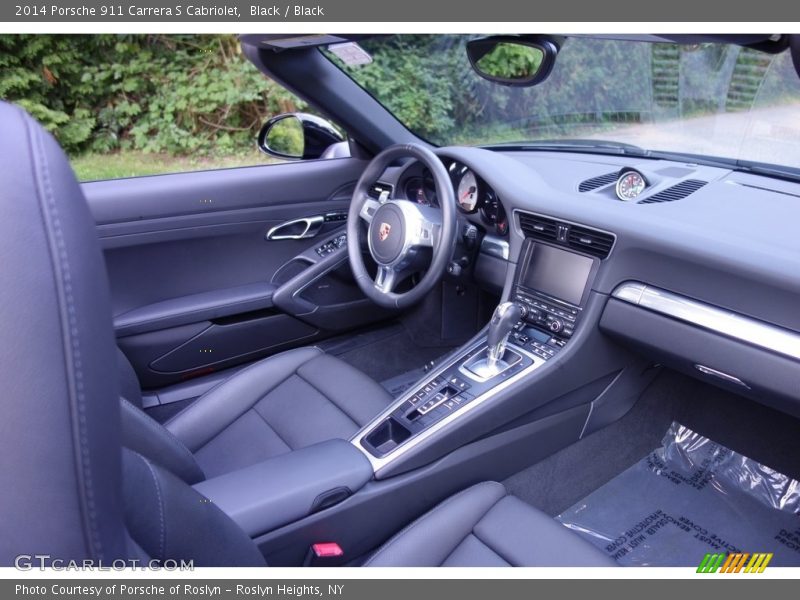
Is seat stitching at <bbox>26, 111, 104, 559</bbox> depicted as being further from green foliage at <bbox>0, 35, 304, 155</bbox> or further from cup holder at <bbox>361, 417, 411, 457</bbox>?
green foliage at <bbox>0, 35, 304, 155</bbox>

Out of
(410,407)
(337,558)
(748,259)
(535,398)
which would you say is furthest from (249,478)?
(748,259)

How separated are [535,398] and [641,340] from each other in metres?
0.36

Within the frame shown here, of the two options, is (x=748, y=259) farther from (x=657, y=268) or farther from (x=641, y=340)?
(x=641, y=340)

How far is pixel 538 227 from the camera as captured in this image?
2080 mm

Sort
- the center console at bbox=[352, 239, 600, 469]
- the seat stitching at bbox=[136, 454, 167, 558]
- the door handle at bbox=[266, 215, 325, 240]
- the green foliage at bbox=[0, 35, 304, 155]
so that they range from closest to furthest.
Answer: the seat stitching at bbox=[136, 454, 167, 558] → the center console at bbox=[352, 239, 600, 469] → the door handle at bbox=[266, 215, 325, 240] → the green foliage at bbox=[0, 35, 304, 155]

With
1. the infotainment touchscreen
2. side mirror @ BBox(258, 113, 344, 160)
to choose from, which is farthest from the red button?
side mirror @ BBox(258, 113, 344, 160)

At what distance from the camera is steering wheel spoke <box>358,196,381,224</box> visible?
2.39 metres

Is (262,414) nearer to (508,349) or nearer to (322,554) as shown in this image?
(322,554)

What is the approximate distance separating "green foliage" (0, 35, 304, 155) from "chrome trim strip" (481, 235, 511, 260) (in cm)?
180

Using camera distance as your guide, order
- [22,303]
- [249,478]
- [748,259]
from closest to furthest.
→ [22,303] < [249,478] < [748,259]

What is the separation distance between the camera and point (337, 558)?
60.8 inches

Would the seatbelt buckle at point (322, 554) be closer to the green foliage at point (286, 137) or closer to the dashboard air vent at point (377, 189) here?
the dashboard air vent at point (377, 189)

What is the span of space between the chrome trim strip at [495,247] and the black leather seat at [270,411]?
68 cm

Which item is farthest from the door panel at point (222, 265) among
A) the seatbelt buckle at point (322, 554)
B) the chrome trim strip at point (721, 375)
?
the chrome trim strip at point (721, 375)
